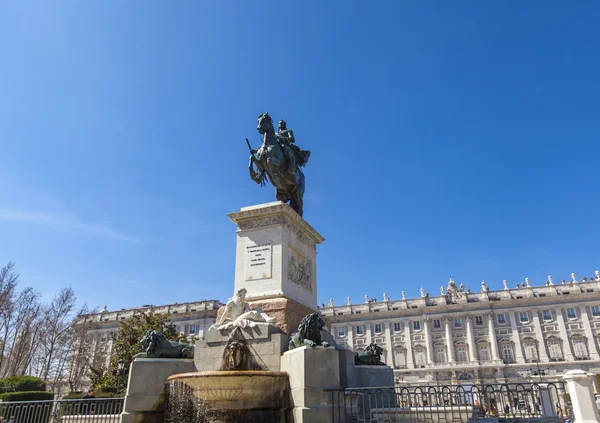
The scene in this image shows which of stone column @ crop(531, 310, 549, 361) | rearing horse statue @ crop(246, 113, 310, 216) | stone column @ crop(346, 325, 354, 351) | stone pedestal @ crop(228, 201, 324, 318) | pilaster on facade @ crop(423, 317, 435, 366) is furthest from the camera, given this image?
stone column @ crop(346, 325, 354, 351)

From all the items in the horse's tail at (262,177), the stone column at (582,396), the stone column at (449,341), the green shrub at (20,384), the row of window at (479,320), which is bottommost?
the stone column at (582,396)

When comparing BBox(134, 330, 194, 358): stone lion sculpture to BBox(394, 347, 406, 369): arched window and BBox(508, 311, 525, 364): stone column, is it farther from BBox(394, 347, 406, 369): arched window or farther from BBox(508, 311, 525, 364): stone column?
BBox(508, 311, 525, 364): stone column

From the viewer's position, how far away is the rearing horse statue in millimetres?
12680

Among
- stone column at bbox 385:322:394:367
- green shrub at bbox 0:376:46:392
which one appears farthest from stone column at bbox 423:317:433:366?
green shrub at bbox 0:376:46:392

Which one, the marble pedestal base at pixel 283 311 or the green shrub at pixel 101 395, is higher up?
the marble pedestal base at pixel 283 311

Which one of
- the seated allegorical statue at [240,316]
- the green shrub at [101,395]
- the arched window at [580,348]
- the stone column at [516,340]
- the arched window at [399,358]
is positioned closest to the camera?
the seated allegorical statue at [240,316]

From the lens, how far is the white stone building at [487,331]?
7250cm

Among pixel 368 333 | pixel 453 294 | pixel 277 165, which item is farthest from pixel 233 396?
pixel 453 294

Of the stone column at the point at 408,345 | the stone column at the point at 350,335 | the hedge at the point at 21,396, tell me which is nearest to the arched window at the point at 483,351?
the stone column at the point at 408,345

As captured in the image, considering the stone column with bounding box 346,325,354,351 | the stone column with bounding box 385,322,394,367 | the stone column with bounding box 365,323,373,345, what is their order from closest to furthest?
the stone column with bounding box 385,322,394,367, the stone column with bounding box 365,323,373,345, the stone column with bounding box 346,325,354,351

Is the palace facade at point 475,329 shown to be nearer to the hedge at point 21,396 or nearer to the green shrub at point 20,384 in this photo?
the green shrub at point 20,384

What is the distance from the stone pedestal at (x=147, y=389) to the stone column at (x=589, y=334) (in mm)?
80947

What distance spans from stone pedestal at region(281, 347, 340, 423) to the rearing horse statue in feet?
18.3

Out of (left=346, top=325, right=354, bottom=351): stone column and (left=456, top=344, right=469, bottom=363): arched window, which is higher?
(left=346, top=325, right=354, bottom=351): stone column
